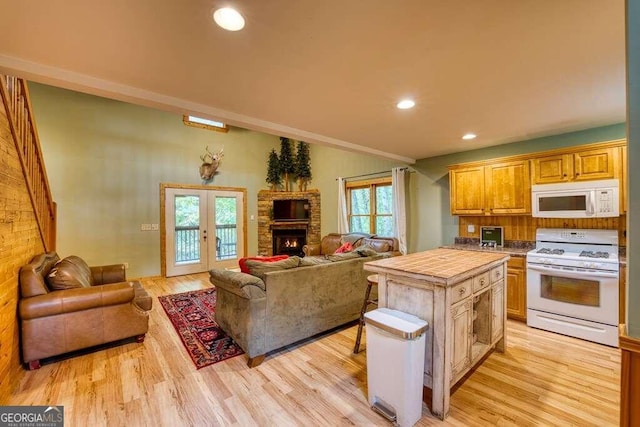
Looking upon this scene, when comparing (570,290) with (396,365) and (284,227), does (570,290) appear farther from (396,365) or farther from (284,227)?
(284,227)

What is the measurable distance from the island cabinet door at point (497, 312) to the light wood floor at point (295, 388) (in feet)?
0.88

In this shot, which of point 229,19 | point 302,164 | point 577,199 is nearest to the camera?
point 229,19

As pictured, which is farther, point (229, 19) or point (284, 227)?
point (284, 227)

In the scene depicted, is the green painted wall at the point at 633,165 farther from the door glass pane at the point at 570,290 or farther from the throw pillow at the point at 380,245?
the throw pillow at the point at 380,245

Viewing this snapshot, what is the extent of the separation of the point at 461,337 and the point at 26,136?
4788mm

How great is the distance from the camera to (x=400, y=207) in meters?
5.27

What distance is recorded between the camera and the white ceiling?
143 cm

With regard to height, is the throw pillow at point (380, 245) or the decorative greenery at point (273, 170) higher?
the decorative greenery at point (273, 170)

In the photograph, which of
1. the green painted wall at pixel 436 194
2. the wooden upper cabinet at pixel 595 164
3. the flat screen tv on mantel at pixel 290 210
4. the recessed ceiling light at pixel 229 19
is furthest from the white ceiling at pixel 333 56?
the flat screen tv on mantel at pixel 290 210

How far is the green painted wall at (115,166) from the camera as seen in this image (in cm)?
484

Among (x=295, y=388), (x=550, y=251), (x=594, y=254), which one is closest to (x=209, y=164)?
(x=295, y=388)

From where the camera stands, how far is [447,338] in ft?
6.22

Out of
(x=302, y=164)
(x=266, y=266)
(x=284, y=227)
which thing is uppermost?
(x=302, y=164)

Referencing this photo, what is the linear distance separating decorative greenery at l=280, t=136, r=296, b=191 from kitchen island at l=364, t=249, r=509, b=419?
5.42 m
